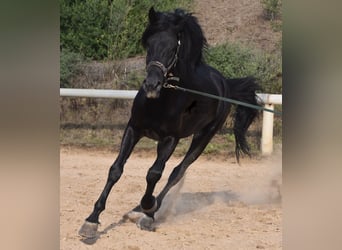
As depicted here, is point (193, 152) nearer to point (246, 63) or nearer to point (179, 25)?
point (246, 63)

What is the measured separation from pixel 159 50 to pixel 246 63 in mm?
500

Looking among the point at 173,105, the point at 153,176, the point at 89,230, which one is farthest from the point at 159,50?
the point at 89,230

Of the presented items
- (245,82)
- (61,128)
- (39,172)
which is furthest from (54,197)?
(245,82)

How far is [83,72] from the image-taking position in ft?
11.9

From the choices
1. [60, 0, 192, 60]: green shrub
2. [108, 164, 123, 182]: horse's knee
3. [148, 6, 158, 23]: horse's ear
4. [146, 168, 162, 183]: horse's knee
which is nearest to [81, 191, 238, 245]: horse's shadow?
[146, 168, 162, 183]: horse's knee

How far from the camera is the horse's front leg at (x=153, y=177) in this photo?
137 inches

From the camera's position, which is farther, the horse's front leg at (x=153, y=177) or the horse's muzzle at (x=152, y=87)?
the horse's front leg at (x=153, y=177)

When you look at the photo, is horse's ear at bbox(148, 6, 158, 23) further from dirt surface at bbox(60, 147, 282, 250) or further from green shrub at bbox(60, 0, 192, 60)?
dirt surface at bbox(60, 147, 282, 250)

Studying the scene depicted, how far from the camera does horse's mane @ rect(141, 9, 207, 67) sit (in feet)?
11.0

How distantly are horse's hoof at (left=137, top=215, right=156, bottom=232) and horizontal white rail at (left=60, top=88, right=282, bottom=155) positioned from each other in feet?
2.33

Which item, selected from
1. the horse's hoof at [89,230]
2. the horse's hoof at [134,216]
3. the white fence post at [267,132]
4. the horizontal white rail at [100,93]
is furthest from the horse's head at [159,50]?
the horse's hoof at [89,230]

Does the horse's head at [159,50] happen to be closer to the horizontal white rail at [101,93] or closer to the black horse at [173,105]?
the black horse at [173,105]

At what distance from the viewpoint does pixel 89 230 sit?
11.6ft

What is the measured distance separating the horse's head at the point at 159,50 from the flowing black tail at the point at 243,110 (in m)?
0.38
